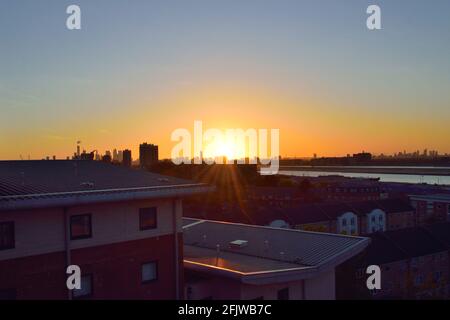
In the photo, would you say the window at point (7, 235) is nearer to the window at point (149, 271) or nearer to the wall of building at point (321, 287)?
the window at point (149, 271)

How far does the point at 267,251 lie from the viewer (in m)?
12.7

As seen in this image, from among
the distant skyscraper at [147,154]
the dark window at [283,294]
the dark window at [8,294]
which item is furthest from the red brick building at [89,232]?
the distant skyscraper at [147,154]

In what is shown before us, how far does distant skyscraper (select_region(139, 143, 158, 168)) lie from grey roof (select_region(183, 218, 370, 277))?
41.8 meters

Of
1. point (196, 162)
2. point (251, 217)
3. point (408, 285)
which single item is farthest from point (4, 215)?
point (196, 162)

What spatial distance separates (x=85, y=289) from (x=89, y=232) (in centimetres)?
106

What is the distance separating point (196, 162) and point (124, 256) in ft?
222

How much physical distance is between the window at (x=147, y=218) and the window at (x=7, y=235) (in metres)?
2.61

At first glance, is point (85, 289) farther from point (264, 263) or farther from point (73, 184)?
point (264, 263)

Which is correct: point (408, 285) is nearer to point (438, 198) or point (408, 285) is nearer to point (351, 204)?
point (351, 204)

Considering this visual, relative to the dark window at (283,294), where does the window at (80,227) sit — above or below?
above

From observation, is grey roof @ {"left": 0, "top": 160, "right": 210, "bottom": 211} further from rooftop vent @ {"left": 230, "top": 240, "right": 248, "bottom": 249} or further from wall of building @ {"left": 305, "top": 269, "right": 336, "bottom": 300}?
wall of building @ {"left": 305, "top": 269, "right": 336, "bottom": 300}

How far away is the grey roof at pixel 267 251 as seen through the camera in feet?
36.2

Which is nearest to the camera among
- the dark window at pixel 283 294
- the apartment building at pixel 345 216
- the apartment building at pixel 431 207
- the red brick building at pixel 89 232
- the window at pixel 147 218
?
the red brick building at pixel 89 232

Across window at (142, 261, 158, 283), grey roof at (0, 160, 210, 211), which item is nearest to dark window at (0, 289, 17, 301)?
grey roof at (0, 160, 210, 211)
